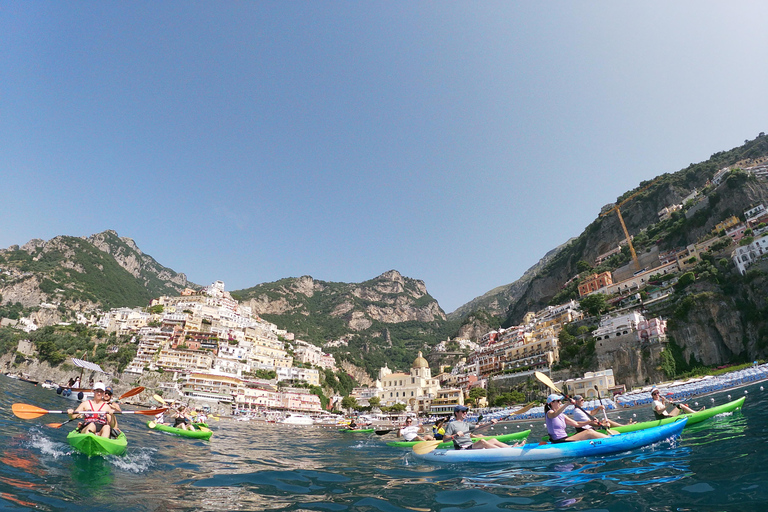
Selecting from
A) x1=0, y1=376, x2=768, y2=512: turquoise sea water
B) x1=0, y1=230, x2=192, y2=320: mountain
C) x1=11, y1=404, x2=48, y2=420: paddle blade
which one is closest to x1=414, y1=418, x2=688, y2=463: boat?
x1=0, y1=376, x2=768, y2=512: turquoise sea water

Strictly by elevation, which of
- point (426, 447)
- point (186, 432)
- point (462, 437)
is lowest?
point (186, 432)

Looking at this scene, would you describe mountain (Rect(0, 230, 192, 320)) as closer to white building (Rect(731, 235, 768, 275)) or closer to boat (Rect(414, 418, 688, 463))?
boat (Rect(414, 418, 688, 463))

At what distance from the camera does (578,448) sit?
8.55 meters

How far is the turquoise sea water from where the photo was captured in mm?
5391

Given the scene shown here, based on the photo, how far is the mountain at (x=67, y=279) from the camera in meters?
122

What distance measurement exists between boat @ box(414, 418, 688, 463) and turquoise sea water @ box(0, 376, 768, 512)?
0.60 feet

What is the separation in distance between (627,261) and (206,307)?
107 m

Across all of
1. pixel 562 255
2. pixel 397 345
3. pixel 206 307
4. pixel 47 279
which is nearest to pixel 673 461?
pixel 206 307

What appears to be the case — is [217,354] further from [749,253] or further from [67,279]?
[749,253]

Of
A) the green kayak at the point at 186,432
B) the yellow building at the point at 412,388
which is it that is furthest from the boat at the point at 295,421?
the green kayak at the point at 186,432

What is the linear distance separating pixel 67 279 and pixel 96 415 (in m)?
163

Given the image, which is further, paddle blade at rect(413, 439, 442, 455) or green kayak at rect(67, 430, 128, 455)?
paddle blade at rect(413, 439, 442, 455)

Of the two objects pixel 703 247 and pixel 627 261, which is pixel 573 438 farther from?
pixel 627 261

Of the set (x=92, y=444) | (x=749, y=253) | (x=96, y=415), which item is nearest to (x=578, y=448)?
(x=92, y=444)
